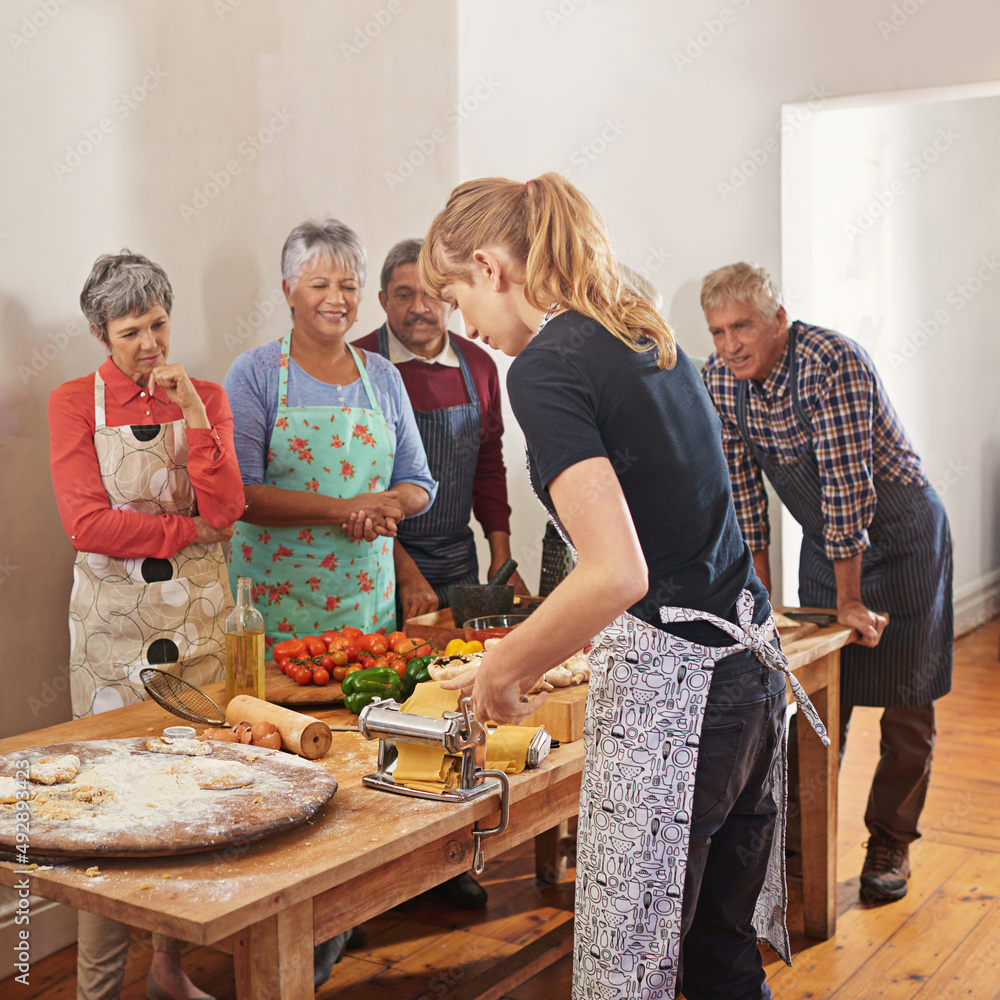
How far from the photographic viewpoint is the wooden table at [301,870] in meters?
1.18

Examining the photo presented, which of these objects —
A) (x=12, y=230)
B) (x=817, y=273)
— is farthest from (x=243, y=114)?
(x=817, y=273)

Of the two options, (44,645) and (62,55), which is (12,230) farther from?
(44,645)

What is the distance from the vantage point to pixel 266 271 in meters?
3.40

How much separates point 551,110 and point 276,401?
2.11 metres

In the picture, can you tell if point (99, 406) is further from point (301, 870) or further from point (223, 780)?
point (301, 870)

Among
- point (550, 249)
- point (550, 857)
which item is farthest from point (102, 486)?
point (550, 857)

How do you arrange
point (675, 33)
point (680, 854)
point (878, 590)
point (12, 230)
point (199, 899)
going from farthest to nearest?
point (675, 33)
point (878, 590)
point (12, 230)
point (680, 854)
point (199, 899)

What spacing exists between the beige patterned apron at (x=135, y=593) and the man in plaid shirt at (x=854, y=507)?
1.43 metres

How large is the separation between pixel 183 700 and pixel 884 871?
2.12 m

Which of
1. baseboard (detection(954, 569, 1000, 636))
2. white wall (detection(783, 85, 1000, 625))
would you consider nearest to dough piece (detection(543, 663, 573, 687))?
white wall (detection(783, 85, 1000, 625))

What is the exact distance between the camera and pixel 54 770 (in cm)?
144

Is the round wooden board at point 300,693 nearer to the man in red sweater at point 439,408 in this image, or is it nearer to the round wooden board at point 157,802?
the round wooden board at point 157,802

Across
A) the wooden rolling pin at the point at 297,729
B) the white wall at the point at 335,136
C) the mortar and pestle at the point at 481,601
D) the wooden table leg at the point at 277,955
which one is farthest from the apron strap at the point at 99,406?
the wooden table leg at the point at 277,955

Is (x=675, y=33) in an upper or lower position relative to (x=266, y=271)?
upper
